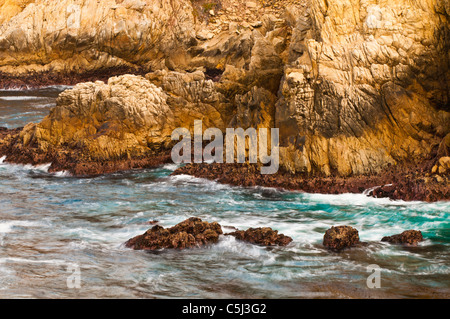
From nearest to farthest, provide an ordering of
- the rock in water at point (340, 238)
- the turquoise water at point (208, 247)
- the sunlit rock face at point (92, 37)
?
the turquoise water at point (208, 247), the rock in water at point (340, 238), the sunlit rock face at point (92, 37)

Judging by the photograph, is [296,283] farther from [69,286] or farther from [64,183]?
[64,183]

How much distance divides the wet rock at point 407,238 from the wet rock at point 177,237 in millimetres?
4257

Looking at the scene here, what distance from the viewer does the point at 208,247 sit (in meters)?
14.5

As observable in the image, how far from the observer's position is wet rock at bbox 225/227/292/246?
14.5 meters

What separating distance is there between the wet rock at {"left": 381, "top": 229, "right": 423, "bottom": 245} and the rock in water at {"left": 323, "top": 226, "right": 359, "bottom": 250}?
2.88 feet

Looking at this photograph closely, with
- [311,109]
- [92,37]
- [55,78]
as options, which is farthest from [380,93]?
[55,78]

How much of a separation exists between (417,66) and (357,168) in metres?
4.09

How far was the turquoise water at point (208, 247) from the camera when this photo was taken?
11.7 meters

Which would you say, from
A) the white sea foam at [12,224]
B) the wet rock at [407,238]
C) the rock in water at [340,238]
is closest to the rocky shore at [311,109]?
the wet rock at [407,238]

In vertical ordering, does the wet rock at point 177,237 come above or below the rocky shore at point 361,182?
below

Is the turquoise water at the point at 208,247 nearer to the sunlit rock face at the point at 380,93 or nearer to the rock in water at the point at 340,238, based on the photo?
the rock in water at the point at 340,238

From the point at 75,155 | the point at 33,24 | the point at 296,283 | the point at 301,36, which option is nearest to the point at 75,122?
the point at 75,155

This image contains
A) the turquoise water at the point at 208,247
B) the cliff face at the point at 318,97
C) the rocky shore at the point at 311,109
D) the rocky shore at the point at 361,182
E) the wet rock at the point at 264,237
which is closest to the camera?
the turquoise water at the point at 208,247

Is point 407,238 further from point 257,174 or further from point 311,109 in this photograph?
point 257,174
